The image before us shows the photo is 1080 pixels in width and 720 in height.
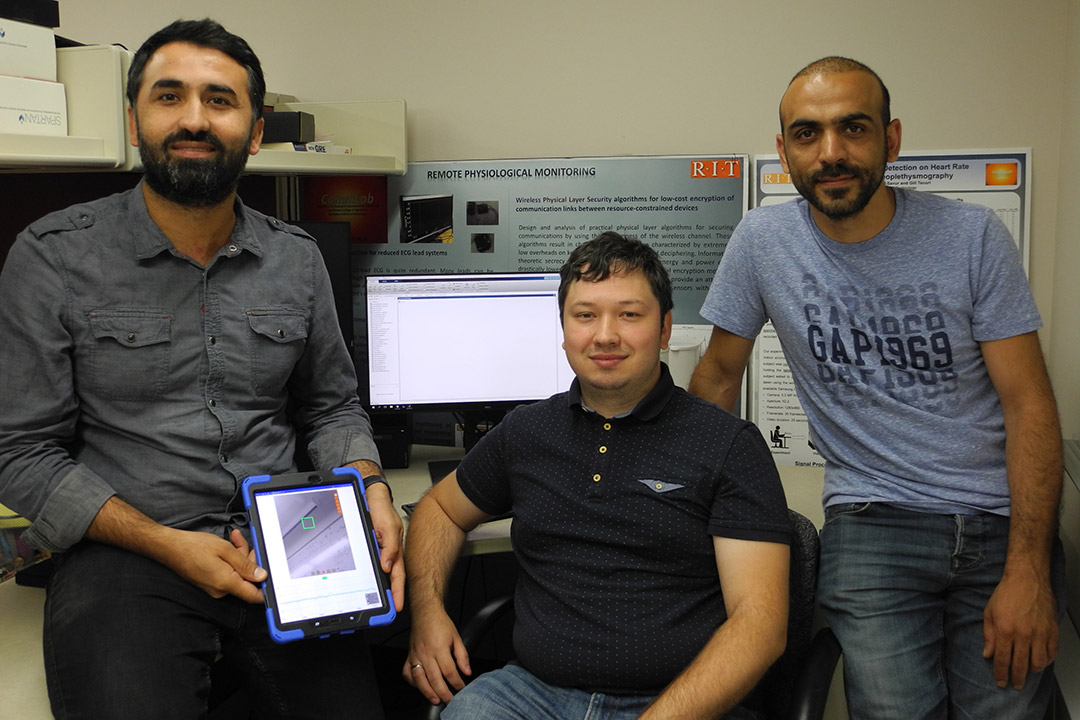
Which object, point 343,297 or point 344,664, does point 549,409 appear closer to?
point 344,664

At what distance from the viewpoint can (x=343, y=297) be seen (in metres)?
2.41

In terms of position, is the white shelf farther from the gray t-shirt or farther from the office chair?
the gray t-shirt

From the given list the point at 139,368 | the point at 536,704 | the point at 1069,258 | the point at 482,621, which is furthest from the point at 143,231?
the point at 1069,258

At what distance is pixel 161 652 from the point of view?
1.43m

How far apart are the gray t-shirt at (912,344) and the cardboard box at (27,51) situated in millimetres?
1458

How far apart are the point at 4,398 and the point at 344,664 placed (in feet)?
2.31

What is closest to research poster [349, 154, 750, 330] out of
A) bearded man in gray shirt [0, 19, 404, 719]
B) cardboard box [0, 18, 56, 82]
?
bearded man in gray shirt [0, 19, 404, 719]

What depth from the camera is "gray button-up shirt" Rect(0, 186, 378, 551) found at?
1.49m

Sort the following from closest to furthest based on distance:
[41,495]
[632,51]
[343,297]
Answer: [41,495], [343,297], [632,51]

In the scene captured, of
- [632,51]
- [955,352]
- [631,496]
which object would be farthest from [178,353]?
[632,51]

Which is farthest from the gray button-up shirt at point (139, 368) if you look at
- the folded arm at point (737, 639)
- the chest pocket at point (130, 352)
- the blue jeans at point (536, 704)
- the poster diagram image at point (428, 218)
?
the poster diagram image at point (428, 218)

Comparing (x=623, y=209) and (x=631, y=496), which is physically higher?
(x=623, y=209)

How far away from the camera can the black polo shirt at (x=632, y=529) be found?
1537mm

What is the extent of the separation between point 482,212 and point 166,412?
50.0 inches
